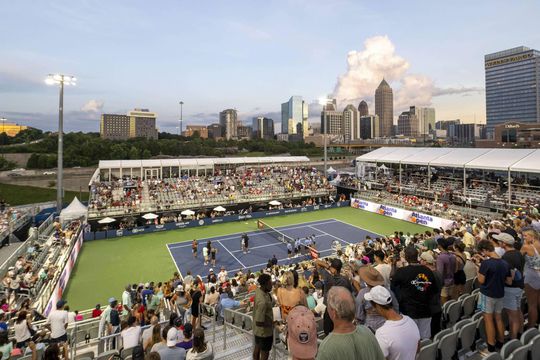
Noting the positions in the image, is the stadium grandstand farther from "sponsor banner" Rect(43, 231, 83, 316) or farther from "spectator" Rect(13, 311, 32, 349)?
"sponsor banner" Rect(43, 231, 83, 316)

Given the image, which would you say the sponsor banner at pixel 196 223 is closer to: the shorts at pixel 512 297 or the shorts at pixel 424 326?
the shorts at pixel 424 326

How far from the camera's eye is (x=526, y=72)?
160 metres

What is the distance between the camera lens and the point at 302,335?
11.6ft

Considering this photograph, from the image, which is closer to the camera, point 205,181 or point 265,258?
point 265,258

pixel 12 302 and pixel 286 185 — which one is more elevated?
pixel 286 185

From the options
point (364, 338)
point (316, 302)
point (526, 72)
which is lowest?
point (316, 302)

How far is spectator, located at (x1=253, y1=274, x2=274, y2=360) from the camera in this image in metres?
5.23

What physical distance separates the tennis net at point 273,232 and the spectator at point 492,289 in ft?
67.8

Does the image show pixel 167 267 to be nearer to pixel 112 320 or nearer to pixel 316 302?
pixel 112 320

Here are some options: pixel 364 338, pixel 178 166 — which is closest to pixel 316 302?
pixel 364 338

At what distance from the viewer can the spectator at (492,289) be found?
5488mm

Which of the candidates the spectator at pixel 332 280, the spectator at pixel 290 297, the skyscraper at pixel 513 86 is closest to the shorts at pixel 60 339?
the spectator at pixel 290 297

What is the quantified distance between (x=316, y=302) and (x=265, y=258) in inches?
609

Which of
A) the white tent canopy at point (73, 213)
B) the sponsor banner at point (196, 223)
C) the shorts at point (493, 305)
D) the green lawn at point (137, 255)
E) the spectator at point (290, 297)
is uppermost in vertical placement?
the spectator at point (290, 297)
